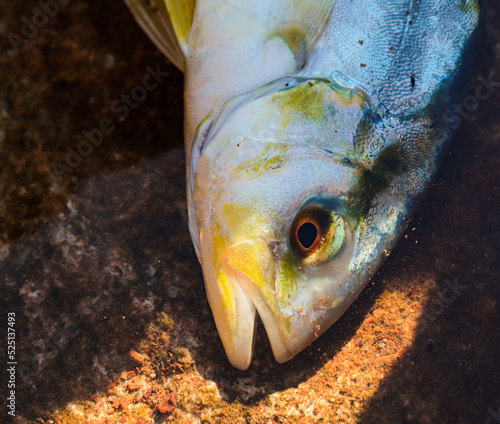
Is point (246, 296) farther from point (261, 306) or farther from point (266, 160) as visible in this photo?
point (266, 160)

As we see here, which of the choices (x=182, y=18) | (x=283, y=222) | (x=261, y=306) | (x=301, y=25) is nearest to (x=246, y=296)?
(x=261, y=306)

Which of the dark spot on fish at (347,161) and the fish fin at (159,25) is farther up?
the fish fin at (159,25)

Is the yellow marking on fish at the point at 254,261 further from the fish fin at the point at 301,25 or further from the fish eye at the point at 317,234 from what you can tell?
the fish fin at the point at 301,25

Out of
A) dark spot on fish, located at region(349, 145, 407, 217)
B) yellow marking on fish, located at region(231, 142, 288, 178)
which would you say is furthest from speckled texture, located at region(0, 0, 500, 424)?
yellow marking on fish, located at region(231, 142, 288, 178)

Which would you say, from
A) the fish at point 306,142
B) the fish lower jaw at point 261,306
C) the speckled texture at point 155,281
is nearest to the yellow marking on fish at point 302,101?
the fish at point 306,142

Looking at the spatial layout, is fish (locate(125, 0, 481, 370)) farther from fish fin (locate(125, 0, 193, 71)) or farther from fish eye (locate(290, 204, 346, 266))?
fish fin (locate(125, 0, 193, 71))

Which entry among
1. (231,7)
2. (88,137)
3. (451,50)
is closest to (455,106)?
(451,50)
